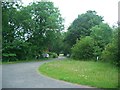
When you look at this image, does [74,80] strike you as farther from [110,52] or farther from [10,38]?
[10,38]

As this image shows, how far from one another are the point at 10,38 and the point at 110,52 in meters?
19.5

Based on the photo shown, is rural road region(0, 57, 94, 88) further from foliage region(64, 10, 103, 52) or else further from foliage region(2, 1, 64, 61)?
foliage region(64, 10, 103, 52)

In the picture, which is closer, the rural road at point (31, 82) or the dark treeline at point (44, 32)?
the rural road at point (31, 82)

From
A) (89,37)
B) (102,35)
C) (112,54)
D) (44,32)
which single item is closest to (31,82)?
(112,54)

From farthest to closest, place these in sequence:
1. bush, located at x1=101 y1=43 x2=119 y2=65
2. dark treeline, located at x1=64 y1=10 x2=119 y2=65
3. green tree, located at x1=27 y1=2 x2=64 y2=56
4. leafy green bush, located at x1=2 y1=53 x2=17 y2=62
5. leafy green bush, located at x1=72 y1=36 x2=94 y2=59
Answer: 1. green tree, located at x1=27 y1=2 x2=64 y2=56
2. leafy green bush, located at x1=72 y1=36 x2=94 y2=59
3. dark treeline, located at x1=64 y1=10 x2=119 y2=65
4. leafy green bush, located at x1=2 y1=53 x2=17 y2=62
5. bush, located at x1=101 y1=43 x2=119 y2=65

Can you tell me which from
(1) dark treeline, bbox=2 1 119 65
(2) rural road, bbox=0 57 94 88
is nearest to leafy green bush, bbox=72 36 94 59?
(1) dark treeline, bbox=2 1 119 65

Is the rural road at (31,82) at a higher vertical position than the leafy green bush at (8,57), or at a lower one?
lower

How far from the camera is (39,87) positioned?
10469 millimetres

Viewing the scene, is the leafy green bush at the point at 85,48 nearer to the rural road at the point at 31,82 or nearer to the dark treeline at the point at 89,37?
the dark treeline at the point at 89,37

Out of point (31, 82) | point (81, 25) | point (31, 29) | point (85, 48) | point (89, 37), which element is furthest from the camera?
point (81, 25)

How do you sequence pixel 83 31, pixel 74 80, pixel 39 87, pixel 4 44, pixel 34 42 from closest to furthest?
pixel 39 87
pixel 74 80
pixel 4 44
pixel 34 42
pixel 83 31

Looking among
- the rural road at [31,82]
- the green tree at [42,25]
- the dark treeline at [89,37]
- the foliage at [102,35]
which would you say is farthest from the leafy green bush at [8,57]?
the rural road at [31,82]

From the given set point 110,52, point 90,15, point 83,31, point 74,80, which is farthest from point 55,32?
point 74,80

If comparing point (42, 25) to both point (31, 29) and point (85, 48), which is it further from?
point (85, 48)
